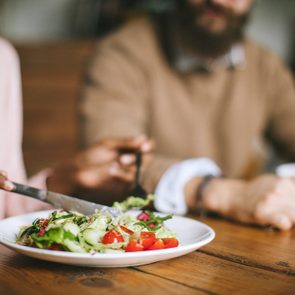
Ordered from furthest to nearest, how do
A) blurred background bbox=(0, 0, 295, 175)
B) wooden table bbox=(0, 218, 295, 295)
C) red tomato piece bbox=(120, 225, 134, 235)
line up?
blurred background bbox=(0, 0, 295, 175) → red tomato piece bbox=(120, 225, 134, 235) → wooden table bbox=(0, 218, 295, 295)

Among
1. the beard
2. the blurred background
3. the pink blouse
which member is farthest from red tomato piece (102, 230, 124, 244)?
the blurred background

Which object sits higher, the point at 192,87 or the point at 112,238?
the point at 192,87

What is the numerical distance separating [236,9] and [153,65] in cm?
45

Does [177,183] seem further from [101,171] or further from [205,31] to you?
[205,31]

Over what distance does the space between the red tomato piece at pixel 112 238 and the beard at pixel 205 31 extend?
1590mm

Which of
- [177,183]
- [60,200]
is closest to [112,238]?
[60,200]

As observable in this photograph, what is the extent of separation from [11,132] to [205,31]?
3.81 ft

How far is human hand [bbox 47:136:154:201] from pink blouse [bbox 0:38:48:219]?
0.19ft

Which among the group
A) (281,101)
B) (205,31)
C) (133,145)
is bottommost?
(133,145)

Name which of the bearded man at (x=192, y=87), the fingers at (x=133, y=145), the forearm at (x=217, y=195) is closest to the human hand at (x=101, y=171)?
the fingers at (x=133, y=145)

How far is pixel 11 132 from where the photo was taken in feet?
4.23

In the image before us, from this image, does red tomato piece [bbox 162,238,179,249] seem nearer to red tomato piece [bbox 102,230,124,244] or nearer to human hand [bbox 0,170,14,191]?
red tomato piece [bbox 102,230,124,244]

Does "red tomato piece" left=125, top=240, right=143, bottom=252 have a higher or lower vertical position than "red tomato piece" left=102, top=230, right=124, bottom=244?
lower

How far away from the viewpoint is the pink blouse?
120 centimetres
